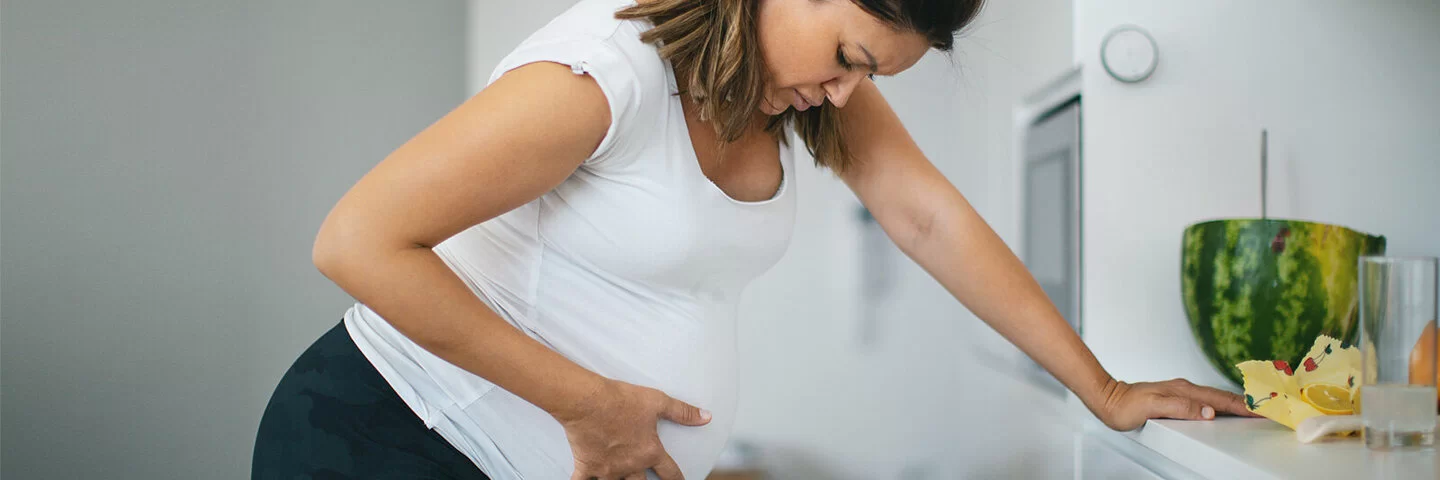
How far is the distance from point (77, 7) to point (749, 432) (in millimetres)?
1569

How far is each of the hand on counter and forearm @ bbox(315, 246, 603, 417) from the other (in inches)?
19.2

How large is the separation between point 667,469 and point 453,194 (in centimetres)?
30

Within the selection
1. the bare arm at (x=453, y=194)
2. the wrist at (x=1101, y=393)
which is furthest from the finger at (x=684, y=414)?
the wrist at (x=1101, y=393)

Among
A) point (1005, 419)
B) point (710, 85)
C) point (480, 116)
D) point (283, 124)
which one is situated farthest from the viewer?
point (1005, 419)

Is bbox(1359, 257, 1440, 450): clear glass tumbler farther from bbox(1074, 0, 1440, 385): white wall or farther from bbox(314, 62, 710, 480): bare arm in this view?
bbox(314, 62, 710, 480): bare arm

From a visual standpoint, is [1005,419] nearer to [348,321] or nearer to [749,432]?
[749,432]

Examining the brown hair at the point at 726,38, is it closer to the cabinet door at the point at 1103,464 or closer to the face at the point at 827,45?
the face at the point at 827,45

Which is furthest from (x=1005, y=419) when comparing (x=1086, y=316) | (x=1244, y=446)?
(x=1244, y=446)

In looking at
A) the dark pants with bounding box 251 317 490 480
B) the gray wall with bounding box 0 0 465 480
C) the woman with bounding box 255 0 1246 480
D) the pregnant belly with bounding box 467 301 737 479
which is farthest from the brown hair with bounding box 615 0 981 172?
the gray wall with bounding box 0 0 465 480

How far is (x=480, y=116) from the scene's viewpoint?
60 centimetres

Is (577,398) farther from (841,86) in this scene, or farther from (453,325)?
(841,86)

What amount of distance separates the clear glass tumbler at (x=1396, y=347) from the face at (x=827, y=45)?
0.38 metres

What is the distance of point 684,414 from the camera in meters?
0.76

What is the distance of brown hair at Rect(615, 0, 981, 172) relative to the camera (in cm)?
69
